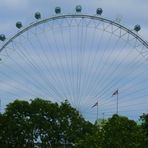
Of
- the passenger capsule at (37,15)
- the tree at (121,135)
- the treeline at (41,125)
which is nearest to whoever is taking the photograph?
the tree at (121,135)

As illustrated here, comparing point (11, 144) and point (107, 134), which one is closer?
point (107, 134)

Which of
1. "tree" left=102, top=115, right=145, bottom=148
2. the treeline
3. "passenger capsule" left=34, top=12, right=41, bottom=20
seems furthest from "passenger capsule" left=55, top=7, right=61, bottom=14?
the treeline

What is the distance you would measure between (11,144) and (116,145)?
132 ft

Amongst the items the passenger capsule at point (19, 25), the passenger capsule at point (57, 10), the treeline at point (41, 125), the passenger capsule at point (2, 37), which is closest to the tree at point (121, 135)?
the passenger capsule at point (57, 10)

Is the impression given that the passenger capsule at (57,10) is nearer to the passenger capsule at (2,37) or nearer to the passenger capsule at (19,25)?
the passenger capsule at (19,25)

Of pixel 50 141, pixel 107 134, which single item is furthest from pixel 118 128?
pixel 50 141

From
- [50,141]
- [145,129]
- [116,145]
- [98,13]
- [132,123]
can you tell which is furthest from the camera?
[50,141]

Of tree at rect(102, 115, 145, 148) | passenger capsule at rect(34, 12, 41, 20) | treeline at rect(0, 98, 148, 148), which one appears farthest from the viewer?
treeline at rect(0, 98, 148, 148)

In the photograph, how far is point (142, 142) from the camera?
262 feet

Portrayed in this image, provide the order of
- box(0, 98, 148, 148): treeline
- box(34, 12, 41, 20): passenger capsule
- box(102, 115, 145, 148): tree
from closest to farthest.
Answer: box(102, 115, 145, 148): tree → box(34, 12, 41, 20): passenger capsule → box(0, 98, 148, 148): treeline

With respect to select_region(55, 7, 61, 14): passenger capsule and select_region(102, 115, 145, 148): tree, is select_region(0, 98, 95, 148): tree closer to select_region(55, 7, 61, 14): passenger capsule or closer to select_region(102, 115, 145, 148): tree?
select_region(55, 7, 61, 14): passenger capsule

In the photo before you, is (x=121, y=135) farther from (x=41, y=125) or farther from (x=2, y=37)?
(x=41, y=125)

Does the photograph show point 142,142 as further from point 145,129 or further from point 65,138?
point 65,138

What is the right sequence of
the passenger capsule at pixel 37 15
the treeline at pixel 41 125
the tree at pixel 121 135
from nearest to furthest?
1. the tree at pixel 121 135
2. the passenger capsule at pixel 37 15
3. the treeline at pixel 41 125
